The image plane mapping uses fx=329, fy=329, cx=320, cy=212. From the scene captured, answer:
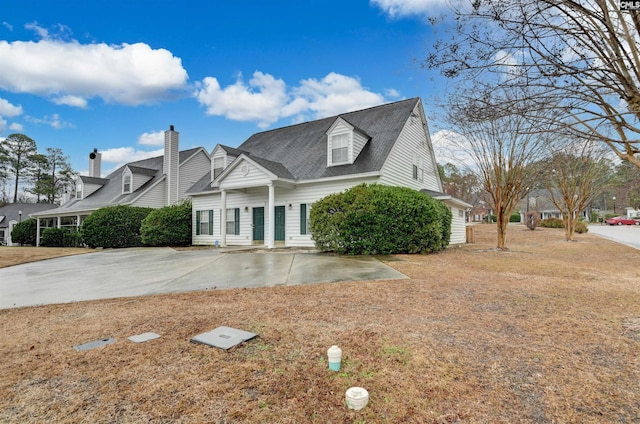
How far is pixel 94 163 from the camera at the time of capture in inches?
1133

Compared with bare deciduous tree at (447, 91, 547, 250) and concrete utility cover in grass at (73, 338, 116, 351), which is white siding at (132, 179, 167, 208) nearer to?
bare deciduous tree at (447, 91, 547, 250)

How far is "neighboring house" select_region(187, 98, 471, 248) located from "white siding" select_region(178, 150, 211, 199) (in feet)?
15.4

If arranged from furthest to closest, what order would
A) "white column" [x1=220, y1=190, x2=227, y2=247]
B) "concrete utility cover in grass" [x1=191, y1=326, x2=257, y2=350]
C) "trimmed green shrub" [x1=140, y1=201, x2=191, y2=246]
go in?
1. "trimmed green shrub" [x1=140, y1=201, x2=191, y2=246]
2. "white column" [x1=220, y1=190, x2=227, y2=247]
3. "concrete utility cover in grass" [x1=191, y1=326, x2=257, y2=350]

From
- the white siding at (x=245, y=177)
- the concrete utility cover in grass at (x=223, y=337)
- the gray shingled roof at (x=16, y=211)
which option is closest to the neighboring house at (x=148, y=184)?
the white siding at (x=245, y=177)

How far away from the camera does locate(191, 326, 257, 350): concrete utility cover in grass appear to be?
3.27m

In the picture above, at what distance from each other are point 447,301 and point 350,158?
1000 cm

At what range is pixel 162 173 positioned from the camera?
23.2m

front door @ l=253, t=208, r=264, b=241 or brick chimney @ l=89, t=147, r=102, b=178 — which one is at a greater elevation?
brick chimney @ l=89, t=147, r=102, b=178

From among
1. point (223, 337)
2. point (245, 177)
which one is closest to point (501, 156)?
point (245, 177)

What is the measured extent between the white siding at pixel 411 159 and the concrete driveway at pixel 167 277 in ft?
18.4

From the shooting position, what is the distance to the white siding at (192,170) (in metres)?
23.2

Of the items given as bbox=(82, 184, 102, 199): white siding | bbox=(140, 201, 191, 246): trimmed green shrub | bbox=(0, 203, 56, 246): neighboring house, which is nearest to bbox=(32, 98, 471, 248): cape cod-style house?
bbox=(140, 201, 191, 246): trimmed green shrub

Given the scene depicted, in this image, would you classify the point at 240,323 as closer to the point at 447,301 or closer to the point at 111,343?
the point at 111,343

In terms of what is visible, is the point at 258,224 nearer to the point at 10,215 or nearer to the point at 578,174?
the point at 578,174
